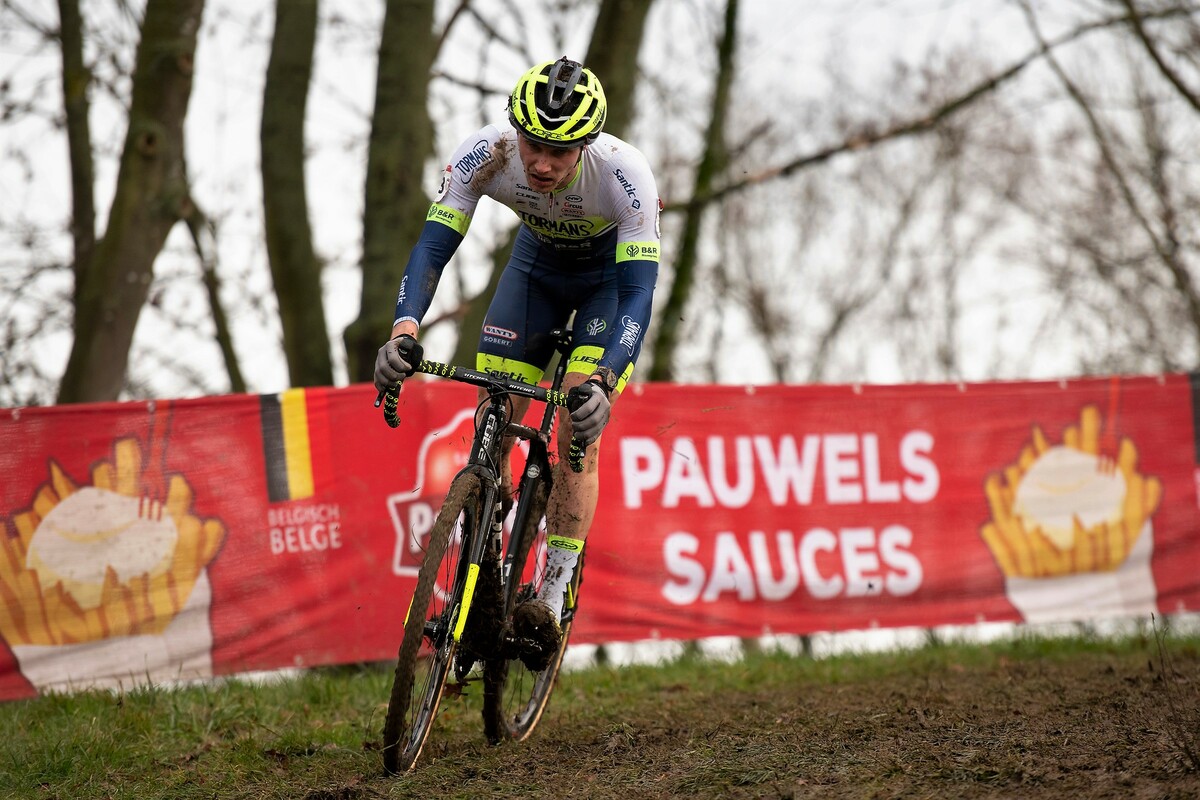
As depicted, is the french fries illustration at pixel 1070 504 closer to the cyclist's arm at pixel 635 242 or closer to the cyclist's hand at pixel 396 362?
the cyclist's arm at pixel 635 242

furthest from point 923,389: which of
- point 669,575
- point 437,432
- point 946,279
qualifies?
point 946,279

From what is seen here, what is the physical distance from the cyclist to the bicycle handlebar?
6 centimetres

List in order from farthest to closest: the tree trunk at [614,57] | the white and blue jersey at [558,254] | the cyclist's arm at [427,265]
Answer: the tree trunk at [614,57], the white and blue jersey at [558,254], the cyclist's arm at [427,265]

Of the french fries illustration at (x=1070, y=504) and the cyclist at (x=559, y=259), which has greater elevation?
the cyclist at (x=559, y=259)

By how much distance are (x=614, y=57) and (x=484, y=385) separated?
6.13 m

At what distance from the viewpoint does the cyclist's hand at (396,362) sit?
4.54 m

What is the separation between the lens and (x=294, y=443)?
776cm

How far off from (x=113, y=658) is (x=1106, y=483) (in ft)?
24.0

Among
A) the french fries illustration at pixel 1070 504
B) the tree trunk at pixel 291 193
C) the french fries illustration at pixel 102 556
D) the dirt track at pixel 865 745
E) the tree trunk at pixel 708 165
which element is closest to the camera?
the dirt track at pixel 865 745

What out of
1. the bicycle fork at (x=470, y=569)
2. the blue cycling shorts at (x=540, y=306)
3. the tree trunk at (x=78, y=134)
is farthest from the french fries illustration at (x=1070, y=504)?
the tree trunk at (x=78, y=134)

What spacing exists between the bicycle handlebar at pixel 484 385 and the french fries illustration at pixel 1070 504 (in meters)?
5.55

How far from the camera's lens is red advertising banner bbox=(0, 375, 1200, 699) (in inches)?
280

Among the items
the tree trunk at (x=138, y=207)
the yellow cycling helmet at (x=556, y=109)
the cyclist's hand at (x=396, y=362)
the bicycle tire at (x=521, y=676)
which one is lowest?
the bicycle tire at (x=521, y=676)

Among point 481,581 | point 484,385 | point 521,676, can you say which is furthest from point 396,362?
point 521,676
